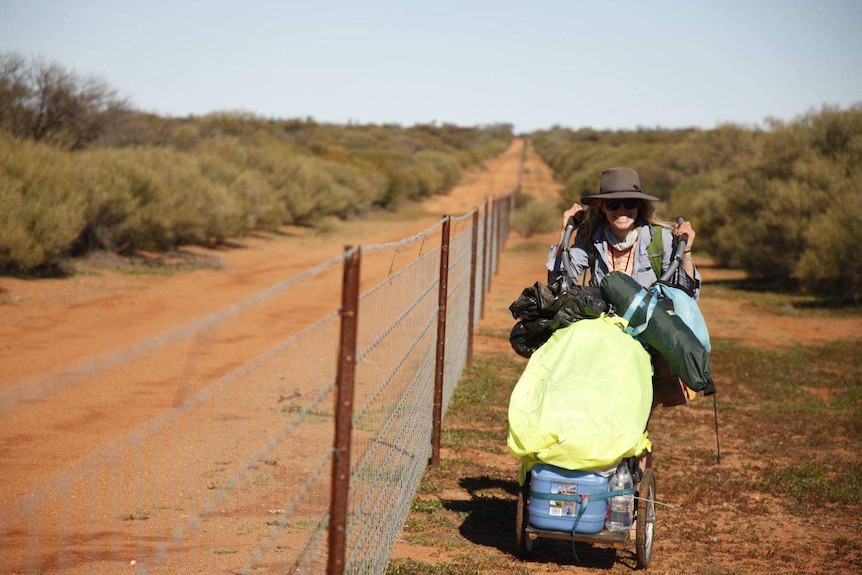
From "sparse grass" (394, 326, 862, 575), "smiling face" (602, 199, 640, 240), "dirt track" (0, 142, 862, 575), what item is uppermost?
"smiling face" (602, 199, 640, 240)

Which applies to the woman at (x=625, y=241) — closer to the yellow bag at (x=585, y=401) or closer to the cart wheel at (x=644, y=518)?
the yellow bag at (x=585, y=401)

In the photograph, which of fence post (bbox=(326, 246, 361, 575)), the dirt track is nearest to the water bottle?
fence post (bbox=(326, 246, 361, 575))

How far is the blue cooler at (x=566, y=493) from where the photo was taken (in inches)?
181

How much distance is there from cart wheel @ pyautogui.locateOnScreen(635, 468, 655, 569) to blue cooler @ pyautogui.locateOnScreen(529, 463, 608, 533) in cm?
41

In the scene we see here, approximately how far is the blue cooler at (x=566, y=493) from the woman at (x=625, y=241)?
1206 mm

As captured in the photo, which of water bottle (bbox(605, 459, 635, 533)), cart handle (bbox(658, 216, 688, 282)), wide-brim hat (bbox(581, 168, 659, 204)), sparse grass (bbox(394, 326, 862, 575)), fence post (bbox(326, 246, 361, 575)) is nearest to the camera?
fence post (bbox(326, 246, 361, 575))

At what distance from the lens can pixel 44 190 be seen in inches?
674

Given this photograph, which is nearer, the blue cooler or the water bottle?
the blue cooler

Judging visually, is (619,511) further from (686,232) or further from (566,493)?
(686,232)

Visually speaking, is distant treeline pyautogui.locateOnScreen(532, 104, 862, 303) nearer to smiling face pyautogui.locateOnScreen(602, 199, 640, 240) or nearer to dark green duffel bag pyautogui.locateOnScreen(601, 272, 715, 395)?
smiling face pyautogui.locateOnScreen(602, 199, 640, 240)

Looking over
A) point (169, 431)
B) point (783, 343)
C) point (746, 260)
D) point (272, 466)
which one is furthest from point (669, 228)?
point (746, 260)

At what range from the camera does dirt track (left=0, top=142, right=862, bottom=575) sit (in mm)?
6941

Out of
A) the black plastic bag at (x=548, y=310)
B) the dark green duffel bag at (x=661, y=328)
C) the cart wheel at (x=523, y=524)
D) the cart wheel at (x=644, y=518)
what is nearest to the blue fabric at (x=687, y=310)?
the dark green duffel bag at (x=661, y=328)

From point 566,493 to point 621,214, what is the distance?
1682 millimetres
